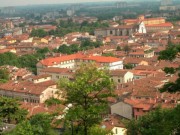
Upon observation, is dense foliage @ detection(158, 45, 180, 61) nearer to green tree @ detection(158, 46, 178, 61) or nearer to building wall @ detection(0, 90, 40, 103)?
green tree @ detection(158, 46, 178, 61)

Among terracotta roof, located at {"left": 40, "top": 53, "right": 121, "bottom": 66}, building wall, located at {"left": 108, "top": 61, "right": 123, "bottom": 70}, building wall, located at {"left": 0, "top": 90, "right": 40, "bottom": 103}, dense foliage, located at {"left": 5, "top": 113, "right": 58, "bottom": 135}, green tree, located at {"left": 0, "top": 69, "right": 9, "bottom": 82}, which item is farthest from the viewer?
terracotta roof, located at {"left": 40, "top": 53, "right": 121, "bottom": 66}

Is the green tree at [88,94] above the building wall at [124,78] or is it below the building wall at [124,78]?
above

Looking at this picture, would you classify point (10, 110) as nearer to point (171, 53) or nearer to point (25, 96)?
point (171, 53)

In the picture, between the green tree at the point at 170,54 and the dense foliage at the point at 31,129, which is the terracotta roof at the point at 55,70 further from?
the green tree at the point at 170,54

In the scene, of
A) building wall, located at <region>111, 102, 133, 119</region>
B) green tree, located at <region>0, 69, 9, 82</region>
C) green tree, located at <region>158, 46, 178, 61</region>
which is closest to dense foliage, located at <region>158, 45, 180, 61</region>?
green tree, located at <region>158, 46, 178, 61</region>

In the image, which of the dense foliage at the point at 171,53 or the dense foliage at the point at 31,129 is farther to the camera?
the dense foliage at the point at 31,129

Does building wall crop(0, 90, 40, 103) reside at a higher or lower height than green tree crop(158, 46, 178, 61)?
lower

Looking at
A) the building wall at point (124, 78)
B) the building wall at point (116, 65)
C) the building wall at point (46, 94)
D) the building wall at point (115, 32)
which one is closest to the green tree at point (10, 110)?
the building wall at point (46, 94)
